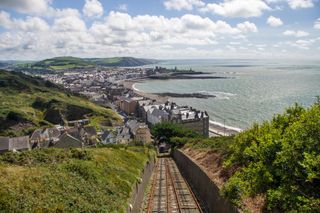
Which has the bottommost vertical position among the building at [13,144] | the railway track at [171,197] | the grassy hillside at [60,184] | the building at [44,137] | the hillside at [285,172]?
the building at [44,137]

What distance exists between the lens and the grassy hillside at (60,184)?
12078mm

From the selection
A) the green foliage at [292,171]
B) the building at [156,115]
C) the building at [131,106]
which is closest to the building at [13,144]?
the building at [156,115]

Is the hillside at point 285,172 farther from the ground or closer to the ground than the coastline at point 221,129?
farther from the ground

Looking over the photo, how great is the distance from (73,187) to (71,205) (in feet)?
6.19

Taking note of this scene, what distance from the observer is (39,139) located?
6788 centimetres

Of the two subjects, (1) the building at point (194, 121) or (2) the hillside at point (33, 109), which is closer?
(1) the building at point (194, 121)

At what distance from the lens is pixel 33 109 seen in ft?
355

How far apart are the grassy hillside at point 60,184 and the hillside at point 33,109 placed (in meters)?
67.4

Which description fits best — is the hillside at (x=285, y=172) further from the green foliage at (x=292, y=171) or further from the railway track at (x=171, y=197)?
the railway track at (x=171, y=197)

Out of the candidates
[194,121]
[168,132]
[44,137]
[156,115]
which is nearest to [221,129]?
[194,121]

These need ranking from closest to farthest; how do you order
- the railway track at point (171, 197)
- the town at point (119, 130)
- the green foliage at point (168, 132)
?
the railway track at point (171, 197)
the town at point (119, 130)
the green foliage at point (168, 132)

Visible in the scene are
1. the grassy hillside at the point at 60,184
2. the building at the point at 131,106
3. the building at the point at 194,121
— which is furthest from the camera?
the building at the point at 131,106

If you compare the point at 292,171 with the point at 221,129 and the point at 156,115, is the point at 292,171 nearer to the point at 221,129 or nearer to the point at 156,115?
the point at 221,129

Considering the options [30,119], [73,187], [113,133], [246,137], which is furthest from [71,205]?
[30,119]
